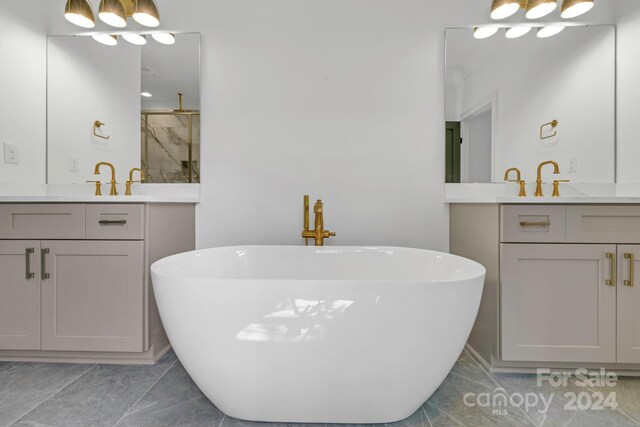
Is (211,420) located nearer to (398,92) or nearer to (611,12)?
(398,92)

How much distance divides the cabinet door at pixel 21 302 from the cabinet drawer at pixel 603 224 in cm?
251

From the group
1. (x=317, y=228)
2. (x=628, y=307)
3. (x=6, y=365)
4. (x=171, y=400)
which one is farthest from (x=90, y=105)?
(x=628, y=307)

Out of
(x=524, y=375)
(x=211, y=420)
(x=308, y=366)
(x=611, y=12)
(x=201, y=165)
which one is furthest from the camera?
(x=201, y=165)

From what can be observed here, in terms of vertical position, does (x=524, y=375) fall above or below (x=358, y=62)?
below

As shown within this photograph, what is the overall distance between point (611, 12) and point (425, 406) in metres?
2.46

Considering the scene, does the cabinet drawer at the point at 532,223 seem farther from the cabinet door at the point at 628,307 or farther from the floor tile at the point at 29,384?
the floor tile at the point at 29,384

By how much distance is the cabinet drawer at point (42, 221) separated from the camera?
1558mm

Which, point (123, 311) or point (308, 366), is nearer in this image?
point (308, 366)

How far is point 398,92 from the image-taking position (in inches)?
78.7

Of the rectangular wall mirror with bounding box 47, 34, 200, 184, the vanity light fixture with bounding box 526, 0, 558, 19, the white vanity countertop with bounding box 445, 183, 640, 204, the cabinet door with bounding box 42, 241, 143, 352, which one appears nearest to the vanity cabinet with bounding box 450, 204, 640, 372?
the white vanity countertop with bounding box 445, 183, 640, 204

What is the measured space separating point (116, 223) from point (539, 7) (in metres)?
2.51

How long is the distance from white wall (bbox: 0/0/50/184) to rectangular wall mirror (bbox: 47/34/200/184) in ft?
0.16

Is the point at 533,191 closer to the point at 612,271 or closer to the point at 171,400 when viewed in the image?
the point at 612,271

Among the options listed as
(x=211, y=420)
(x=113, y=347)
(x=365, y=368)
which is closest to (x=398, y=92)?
(x=365, y=368)
